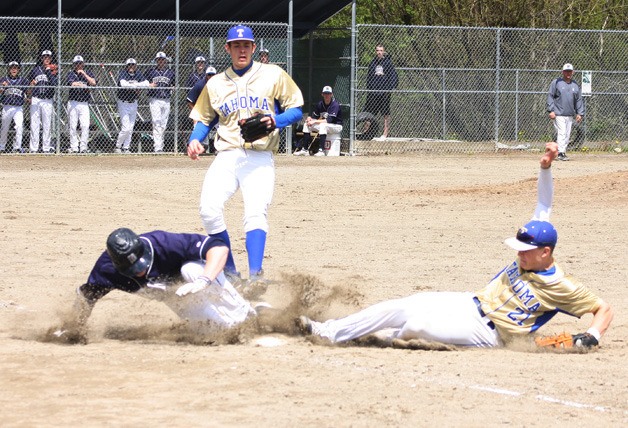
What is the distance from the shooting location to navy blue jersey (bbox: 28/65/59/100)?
19.8m

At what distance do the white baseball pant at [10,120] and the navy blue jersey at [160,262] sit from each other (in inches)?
548

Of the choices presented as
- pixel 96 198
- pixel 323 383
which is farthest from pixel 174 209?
pixel 323 383

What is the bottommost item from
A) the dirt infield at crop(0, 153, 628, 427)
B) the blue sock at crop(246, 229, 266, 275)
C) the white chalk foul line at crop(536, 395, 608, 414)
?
the white chalk foul line at crop(536, 395, 608, 414)

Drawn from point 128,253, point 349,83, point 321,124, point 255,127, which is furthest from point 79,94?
point 128,253

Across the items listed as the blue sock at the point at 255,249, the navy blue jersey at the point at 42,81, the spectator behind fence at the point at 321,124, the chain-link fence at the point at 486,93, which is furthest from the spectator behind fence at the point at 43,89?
the blue sock at the point at 255,249

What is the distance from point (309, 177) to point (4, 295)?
31.7ft

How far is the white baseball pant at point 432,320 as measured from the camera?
6.41 metres

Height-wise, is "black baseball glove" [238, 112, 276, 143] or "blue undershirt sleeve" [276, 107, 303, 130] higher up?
"blue undershirt sleeve" [276, 107, 303, 130]

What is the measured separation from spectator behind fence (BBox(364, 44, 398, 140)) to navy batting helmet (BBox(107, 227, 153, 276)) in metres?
16.0

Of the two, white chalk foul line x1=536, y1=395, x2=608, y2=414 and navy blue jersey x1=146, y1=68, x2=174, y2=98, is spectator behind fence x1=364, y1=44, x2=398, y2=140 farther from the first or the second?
white chalk foul line x1=536, y1=395, x2=608, y2=414

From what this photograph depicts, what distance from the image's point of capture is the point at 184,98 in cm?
2178

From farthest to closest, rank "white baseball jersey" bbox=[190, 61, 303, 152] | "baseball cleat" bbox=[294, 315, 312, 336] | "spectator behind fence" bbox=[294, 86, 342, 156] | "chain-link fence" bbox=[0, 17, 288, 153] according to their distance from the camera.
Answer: "spectator behind fence" bbox=[294, 86, 342, 156] < "chain-link fence" bbox=[0, 17, 288, 153] < "white baseball jersey" bbox=[190, 61, 303, 152] < "baseball cleat" bbox=[294, 315, 312, 336]

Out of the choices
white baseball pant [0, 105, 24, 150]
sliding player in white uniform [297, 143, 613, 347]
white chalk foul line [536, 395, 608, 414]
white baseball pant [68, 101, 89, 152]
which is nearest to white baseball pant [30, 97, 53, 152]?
white baseball pant [0, 105, 24, 150]

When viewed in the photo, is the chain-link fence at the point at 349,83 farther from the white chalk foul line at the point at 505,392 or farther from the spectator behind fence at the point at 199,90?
the white chalk foul line at the point at 505,392
